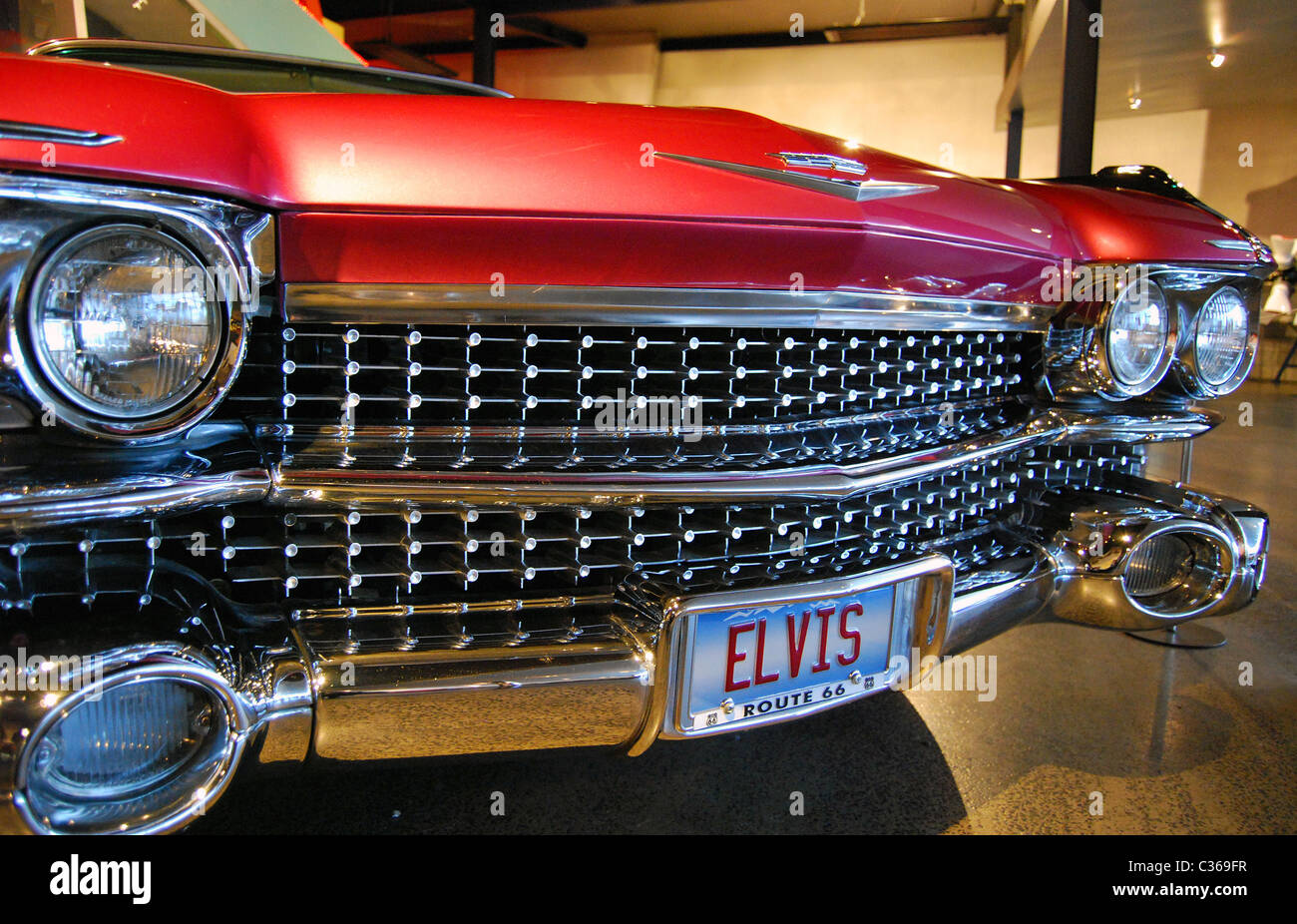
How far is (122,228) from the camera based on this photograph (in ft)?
3.22

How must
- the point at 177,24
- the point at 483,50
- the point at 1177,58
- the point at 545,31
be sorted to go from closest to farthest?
the point at 177,24 < the point at 1177,58 < the point at 483,50 < the point at 545,31

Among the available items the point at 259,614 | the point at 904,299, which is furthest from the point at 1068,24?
the point at 259,614

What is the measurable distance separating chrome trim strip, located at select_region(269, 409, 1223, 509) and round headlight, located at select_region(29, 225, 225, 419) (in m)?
0.17

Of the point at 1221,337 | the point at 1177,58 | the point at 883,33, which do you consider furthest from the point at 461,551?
the point at 883,33

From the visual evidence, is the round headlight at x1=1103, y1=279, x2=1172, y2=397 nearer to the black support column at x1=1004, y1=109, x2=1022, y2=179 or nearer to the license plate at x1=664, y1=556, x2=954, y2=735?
the license plate at x1=664, y1=556, x2=954, y2=735

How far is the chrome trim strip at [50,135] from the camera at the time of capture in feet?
2.95

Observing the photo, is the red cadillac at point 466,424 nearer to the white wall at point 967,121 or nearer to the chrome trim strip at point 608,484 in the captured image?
the chrome trim strip at point 608,484

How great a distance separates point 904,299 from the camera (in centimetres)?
145

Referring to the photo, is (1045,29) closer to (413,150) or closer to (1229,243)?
(1229,243)

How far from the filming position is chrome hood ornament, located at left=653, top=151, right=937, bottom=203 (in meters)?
1.27

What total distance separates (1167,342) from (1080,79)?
17.7ft

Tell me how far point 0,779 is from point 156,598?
236 mm

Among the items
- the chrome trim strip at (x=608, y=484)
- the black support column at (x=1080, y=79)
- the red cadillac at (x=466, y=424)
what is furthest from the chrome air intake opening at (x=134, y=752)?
the black support column at (x=1080, y=79)
